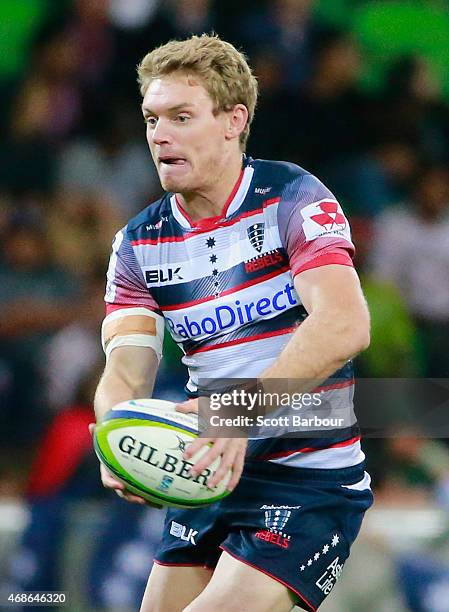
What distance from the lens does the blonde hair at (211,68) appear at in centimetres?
337

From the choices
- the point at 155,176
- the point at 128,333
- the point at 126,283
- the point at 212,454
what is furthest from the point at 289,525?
the point at 155,176

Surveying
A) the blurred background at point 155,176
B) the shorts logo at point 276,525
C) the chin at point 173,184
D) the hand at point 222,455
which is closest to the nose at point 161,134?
the chin at point 173,184

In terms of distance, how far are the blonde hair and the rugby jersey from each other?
0.24 m

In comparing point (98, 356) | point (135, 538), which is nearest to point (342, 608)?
point (135, 538)

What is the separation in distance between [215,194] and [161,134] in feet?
0.85

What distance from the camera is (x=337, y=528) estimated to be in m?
3.26

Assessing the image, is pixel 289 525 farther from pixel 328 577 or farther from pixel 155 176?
pixel 155 176

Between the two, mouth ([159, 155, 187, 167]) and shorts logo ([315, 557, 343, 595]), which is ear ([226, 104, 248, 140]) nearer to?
mouth ([159, 155, 187, 167])

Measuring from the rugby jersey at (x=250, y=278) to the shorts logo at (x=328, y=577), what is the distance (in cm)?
30

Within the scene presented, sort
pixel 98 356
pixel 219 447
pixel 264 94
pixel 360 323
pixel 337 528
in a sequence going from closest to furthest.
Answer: pixel 219 447 → pixel 360 323 → pixel 337 528 → pixel 98 356 → pixel 264 94

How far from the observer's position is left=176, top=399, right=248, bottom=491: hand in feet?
9.02

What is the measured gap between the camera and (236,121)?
3463 mm

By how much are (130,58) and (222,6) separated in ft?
2.27

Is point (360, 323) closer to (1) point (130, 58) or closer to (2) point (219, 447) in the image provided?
(2) point (219, 447)
